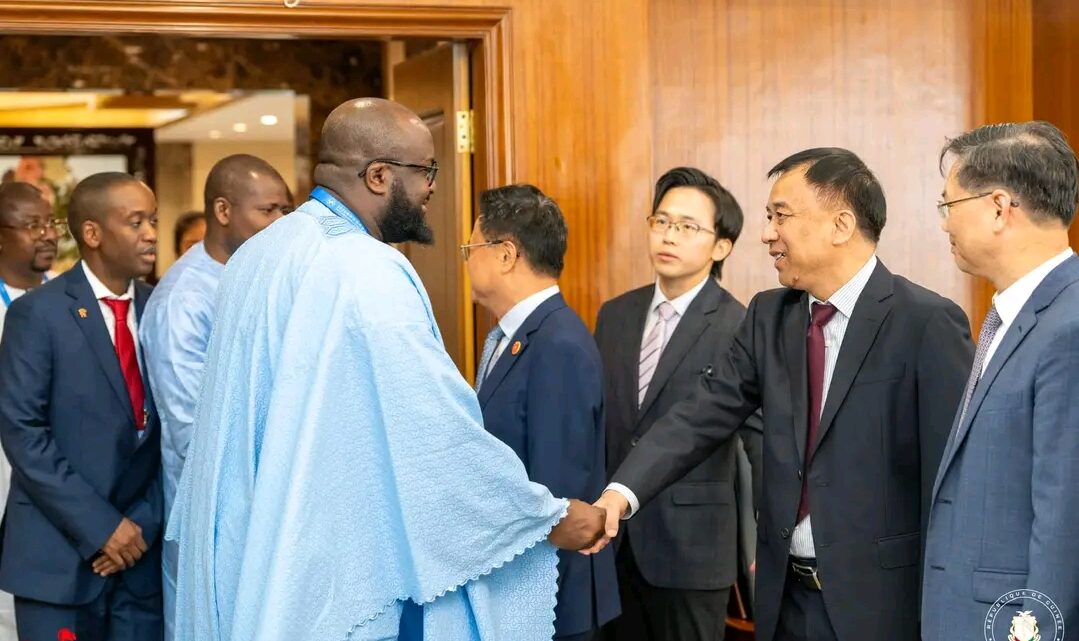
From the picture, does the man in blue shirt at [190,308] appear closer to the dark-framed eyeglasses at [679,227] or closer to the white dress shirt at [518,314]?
the white dress shirt at [518,314]

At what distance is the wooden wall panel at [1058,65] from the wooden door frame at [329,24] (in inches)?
73.8

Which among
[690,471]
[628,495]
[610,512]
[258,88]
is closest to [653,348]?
[690,471]

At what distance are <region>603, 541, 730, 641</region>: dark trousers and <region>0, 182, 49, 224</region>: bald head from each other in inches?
108

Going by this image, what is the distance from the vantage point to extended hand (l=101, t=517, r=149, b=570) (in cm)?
369

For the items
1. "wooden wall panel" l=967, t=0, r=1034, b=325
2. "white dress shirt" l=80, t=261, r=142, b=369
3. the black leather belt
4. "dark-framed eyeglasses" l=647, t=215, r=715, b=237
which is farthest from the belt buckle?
"wooden wall panel" l=967, t=0, r=1034, b=325

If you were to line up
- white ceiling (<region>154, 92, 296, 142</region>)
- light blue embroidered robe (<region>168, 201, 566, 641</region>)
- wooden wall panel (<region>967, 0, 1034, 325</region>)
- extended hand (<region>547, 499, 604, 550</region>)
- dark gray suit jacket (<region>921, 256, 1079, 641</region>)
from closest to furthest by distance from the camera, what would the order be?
1. dark gray suit jacket (<region>921, 256, 1079, 641</region>)
2. light blue embroidered robe (<region>168, 201, 566, 641</region>)
3. extended hand (<region>547, 499, 604, 550</region>)
4. wooden wall panel (<region>967, 0, 1034, 325</region>)
5. white ceiling (<region>154, 92, 296, 142</region>)

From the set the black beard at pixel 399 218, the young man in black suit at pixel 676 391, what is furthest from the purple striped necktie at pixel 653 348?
the black beard at pixel 399 218

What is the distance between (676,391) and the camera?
3.77 meters

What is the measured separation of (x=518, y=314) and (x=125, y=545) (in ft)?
4.17

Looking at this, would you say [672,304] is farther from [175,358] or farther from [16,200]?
[16,200]

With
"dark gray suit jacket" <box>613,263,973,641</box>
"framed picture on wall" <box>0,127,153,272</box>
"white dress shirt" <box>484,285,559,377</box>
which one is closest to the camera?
"dark gray suit jacket" <box>613,263,973,641</box>

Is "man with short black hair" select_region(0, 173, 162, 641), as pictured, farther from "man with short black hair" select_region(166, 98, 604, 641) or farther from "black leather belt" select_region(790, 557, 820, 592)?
"black leather belt" select_region(790, 557, 820, 592)

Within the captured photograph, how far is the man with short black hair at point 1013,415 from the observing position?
2.23 meters

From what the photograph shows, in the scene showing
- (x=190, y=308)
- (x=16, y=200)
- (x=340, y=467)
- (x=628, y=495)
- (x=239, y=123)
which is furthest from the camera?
(x=239, y=123)
